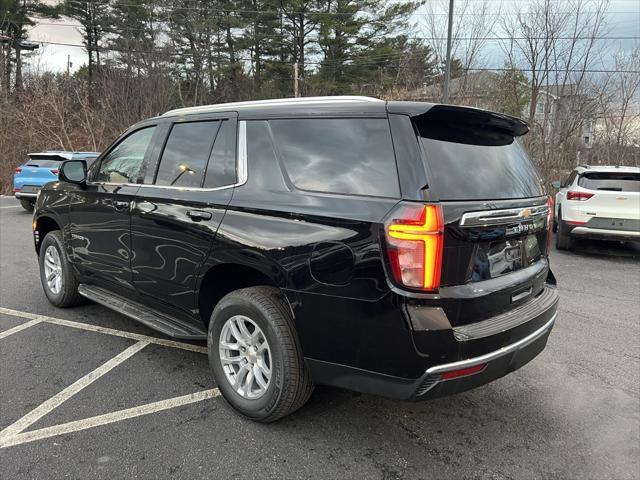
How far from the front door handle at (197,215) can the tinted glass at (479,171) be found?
4.72 ft

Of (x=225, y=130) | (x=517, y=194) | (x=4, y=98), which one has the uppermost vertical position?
(x=4, y=98)

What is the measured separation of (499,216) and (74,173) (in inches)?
146

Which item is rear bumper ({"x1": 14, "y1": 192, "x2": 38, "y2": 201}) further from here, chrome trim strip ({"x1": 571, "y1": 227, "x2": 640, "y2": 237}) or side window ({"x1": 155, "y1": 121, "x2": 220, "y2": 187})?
chrome trim strip ({"x1": 571, "y1": 227, "x2": 640, "y2": 237})

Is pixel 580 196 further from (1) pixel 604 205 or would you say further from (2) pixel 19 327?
(2) pixel 19 327

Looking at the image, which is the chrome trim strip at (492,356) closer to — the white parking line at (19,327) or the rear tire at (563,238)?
the white parking line at (19,327)

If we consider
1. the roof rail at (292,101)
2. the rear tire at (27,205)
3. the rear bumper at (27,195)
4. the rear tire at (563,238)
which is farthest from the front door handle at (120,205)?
the rear tire at (27,205)

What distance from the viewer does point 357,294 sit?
2.33m

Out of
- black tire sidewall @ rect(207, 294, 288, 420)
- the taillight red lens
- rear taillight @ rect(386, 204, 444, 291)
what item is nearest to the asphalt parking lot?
black tire sidewall @ rect(207, 294, 288, 420)

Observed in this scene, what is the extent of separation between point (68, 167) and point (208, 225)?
2.17 metres

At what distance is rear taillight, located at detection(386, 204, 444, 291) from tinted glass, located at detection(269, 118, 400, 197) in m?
0.16

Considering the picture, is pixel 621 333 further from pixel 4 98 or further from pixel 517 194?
pixel 4 98

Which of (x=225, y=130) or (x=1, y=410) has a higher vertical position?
(x=225, y=130)

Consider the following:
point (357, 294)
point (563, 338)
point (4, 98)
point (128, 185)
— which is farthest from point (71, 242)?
point (4, 98)

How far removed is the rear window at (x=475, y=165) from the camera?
2414 millimetres
